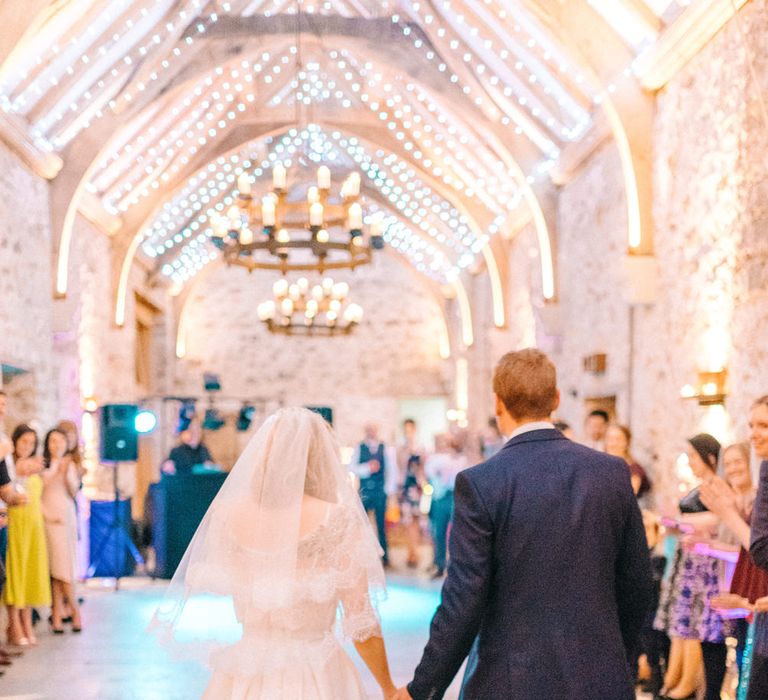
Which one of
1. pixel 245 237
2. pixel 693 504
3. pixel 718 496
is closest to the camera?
pixel 718 496

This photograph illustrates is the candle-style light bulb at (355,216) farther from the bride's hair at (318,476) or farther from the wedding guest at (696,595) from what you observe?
the bride's hair at (318,476)

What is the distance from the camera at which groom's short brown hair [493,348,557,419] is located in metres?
2.17

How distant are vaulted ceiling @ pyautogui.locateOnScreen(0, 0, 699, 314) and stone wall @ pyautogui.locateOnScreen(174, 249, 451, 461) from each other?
7.90 feet

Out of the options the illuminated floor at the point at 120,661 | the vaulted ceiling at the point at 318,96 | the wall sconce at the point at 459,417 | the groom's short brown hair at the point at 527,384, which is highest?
the vaulted ceiling at the point at 318,96

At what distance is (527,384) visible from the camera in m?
2.17

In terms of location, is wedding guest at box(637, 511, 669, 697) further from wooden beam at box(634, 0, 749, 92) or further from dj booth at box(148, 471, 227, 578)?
dj booth at box(148, 471, 227, 578)

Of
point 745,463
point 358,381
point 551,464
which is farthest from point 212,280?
point 551,464

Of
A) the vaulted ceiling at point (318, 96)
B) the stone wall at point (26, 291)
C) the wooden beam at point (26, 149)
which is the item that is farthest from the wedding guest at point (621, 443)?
the wooden beam at point (26, 149)

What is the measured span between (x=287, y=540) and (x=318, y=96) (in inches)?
421

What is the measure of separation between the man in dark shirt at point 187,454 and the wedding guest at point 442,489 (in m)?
2.17

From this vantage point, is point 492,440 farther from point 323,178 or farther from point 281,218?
point 323,178

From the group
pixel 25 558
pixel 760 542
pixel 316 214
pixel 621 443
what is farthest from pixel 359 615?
pixel 316 214

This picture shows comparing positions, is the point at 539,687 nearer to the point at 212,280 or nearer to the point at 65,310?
the point at 65,310

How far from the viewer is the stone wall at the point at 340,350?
56.1 feet
